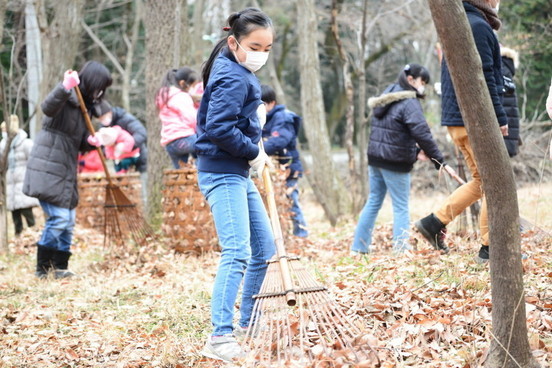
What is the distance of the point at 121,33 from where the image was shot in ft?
77.0

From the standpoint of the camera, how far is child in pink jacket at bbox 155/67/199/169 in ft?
23.0

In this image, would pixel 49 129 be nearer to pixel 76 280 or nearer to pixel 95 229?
pixel 76 280

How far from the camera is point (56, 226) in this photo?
647 cm

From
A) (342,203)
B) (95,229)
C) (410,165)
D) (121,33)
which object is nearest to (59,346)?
(410,165)

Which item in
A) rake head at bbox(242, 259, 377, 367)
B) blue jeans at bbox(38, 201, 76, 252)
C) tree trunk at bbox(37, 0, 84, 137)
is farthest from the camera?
tree trunk at bbox(37, 0, 84, 137)

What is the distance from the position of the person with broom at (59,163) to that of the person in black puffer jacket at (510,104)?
3.68m

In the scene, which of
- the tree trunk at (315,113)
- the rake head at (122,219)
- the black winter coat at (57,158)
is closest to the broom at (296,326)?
the black winter coat at (57,158)

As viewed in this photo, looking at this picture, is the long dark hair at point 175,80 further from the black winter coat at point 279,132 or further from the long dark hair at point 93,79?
the black winter coat at point 279,132

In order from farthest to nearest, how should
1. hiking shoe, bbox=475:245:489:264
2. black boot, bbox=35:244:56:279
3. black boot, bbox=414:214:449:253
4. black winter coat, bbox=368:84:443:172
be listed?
black boot, bbox=35:244:56:279 < black winter coat, bbox=368:84:443:172 < black boot, bbox=414:214:449:253 < hiking shoe, bbox=475:245:489:264

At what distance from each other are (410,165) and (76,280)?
3.41 metres

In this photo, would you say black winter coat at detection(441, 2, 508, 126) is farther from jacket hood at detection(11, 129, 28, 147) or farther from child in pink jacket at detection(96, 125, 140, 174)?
jacket hood at detection(11, 129, 28, 147)

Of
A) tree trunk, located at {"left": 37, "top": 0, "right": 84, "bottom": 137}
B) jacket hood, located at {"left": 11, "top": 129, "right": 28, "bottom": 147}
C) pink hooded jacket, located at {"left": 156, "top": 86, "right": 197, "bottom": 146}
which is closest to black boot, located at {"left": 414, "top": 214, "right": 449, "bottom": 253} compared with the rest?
A: pink hooded jacket, located at {"left": 156, "top": 86, "right": 197, "bottom": 146}

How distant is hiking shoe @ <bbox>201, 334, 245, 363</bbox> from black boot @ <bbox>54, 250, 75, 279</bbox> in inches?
134

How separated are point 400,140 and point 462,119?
7.29ft
